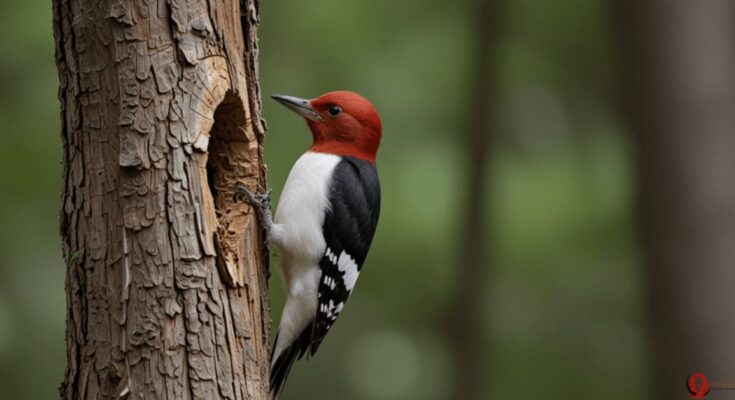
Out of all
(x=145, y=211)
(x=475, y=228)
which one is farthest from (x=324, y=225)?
(x=475, y=228)

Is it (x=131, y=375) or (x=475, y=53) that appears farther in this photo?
(x=475, y=53)

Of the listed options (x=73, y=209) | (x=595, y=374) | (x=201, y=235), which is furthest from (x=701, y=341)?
(x=73, y=209)

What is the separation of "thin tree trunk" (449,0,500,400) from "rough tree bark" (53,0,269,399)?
8.54 ft

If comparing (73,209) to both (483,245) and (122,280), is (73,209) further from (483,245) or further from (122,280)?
(483,245)

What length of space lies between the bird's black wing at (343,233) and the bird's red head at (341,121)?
7 centimetres

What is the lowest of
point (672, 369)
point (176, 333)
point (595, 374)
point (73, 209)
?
point (595, 374)

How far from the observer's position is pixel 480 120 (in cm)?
464

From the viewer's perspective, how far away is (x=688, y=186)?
132 inches

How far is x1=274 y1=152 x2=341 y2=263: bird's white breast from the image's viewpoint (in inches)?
97.1

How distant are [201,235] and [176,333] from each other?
0.24 metres

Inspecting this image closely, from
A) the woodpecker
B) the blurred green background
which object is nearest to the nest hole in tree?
the woodpecker

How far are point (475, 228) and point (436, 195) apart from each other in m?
0.39

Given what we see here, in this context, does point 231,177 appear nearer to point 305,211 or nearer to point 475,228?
point 305,211

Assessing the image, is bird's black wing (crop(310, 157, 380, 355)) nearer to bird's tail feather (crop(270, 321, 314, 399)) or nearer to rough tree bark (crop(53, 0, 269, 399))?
bird's tail feather (crop(270, 321, 314, 399))
